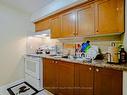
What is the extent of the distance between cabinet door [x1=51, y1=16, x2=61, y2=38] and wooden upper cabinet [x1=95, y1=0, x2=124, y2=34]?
104 centimetres

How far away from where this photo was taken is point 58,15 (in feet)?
9.05

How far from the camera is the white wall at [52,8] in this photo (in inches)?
87.7

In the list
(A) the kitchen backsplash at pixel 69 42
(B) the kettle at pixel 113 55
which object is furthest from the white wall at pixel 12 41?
(B) the kettle at pixel 113 55

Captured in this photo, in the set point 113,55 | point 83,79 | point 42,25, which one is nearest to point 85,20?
point 113,55

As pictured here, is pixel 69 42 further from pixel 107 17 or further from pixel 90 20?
pixel 107 17

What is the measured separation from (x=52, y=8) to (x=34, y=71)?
1.63 m

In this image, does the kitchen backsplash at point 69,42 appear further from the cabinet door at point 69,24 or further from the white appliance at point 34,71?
the white appliance at point 34,71

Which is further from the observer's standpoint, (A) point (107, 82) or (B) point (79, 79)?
(B) point (79, 79)

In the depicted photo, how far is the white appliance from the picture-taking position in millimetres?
2791

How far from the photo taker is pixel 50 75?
8.29ft

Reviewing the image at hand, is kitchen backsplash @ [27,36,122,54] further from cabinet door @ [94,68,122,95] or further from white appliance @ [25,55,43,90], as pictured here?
white appliance @ [25,55,43,90]

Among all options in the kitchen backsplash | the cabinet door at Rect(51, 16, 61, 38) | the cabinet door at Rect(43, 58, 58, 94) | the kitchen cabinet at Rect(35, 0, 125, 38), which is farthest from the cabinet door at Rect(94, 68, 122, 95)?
the cabinet door at Rect(51, 16, 61, 38)

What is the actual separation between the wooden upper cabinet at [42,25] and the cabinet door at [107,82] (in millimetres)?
2020

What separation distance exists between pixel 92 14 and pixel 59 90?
1.57m
